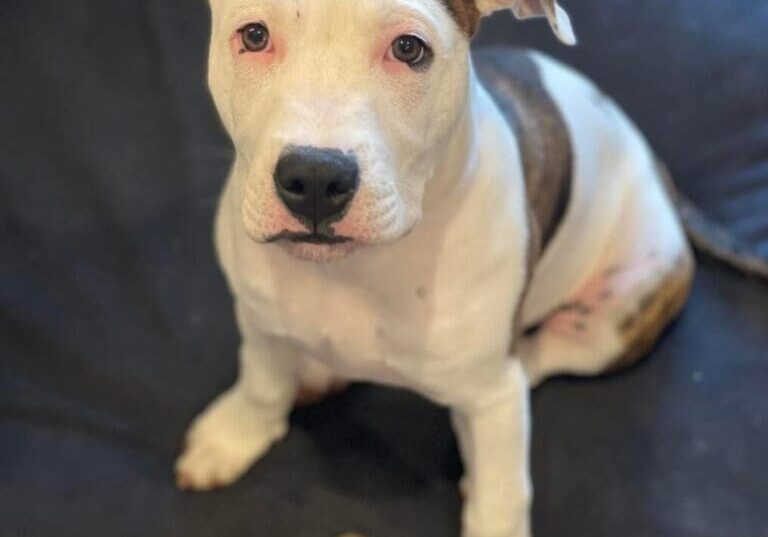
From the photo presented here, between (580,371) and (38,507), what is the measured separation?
3.08 ft

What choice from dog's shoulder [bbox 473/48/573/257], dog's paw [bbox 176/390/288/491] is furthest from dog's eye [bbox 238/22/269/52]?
dog's paw [bbox 176/390/288/491]

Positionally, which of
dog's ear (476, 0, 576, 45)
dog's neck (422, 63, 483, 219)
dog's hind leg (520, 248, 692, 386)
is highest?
dog's ear (476, 0, 576, 45)

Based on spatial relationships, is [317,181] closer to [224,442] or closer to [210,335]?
[224,442]

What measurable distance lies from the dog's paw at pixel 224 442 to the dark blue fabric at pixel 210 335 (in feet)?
0.10

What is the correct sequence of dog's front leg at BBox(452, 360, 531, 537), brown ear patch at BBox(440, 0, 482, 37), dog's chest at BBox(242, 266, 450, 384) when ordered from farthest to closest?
dog's front leg at BBox(452, 360, 531, 537) < dog's chest at BBox(242, 266, 450, 384) < brown ear patch at BBox(440, 0, 482, 37)

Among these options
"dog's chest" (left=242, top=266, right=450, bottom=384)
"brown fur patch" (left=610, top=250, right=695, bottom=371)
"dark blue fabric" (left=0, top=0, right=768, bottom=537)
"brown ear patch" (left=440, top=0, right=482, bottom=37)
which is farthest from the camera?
"brown fur patch" (left=610, top=250, right=695, bottom=371)

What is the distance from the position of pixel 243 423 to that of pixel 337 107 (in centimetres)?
81

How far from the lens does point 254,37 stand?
127 cm

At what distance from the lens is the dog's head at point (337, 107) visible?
3.96ft

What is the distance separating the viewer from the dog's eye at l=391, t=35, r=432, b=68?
4.10 feet

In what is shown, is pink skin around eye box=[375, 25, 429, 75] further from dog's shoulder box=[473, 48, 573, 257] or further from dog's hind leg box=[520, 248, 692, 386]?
dog's hind leg box=[520, 248, 692, 386]

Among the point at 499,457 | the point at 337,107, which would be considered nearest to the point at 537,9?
the point at 337,107

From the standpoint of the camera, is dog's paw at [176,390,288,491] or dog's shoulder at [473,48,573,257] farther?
dog's paw at [176,390,288,491]

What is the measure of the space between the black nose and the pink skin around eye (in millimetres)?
132
